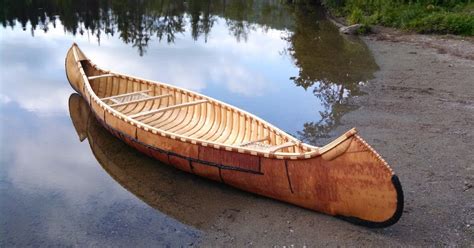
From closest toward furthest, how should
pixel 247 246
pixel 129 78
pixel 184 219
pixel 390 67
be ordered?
1. pixel 247 246
2. pixel 184 219
3. pixel 129 78
4. pixel 390 67

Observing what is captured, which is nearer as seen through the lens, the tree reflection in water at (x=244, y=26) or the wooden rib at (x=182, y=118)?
the wooden rib at (x=182, y=118)

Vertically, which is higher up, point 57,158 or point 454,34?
point 454,34

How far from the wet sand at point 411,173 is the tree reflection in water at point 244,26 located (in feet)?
2.63

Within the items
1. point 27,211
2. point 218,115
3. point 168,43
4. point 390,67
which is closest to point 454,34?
Result: point 390,67

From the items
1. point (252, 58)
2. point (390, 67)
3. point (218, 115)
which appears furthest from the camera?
point (252, 58)

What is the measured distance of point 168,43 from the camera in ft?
57.2

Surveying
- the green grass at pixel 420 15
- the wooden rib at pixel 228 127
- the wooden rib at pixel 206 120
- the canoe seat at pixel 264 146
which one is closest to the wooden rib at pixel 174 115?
the wooden rib at pixel 206 120

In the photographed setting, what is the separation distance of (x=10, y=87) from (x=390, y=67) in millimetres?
10448

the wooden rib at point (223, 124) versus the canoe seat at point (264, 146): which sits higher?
the canoe seat at point (264, 146)

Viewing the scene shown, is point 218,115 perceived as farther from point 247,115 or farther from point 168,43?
point 168,43

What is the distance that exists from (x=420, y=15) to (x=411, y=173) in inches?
532

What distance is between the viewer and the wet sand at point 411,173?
5215mm

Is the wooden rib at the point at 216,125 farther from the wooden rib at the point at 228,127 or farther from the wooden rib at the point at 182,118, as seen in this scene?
the wooden rib at the point at 182,118

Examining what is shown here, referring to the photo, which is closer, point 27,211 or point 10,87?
point 27,211
